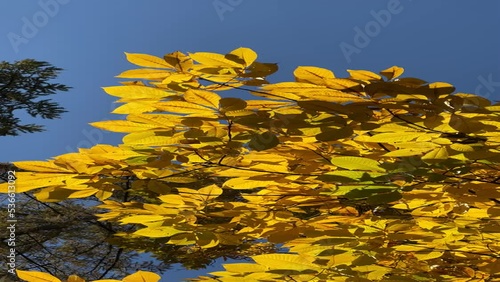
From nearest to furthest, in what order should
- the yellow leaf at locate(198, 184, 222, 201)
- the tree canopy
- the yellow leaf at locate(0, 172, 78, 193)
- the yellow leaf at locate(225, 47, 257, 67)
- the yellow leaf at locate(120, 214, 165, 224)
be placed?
the yellow leaf at locate(225, 47, 257, 67), the yellow leaf at locate(0, 172, 78, 193), the yellow leaf at locate(120, 214, 165, 224), the yellow leaf at locate(198, 184, 222, 201), the tree canopy

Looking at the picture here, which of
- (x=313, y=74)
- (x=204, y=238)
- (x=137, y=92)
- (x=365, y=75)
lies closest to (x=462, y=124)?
(x=365, y=75)

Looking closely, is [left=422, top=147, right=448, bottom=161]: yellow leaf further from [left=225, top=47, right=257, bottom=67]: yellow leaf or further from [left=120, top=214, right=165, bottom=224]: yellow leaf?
[left=120, top=214, right=165, bottom=224]: yellow leaf

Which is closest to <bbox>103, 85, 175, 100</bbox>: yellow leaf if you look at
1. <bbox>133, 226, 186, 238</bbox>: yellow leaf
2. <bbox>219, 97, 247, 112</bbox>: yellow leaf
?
<bbox>219, 97, 247, 112</bbox>: yellow leaf

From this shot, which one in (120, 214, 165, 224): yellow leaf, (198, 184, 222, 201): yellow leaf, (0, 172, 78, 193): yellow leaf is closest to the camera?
(0, 172, 78, 193): yellow leaf

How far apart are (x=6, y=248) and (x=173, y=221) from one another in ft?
23.7

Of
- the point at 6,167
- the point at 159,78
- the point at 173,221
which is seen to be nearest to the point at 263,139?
the point at 159,78

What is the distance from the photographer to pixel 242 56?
1.37 meters

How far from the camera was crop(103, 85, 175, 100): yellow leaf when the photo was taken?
56.7 inches

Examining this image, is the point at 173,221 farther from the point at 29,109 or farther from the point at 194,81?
the point at 29,109

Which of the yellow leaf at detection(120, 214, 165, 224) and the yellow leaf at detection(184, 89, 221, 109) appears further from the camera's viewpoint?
the yellow leaf at detection(120, 214, 165, 224)

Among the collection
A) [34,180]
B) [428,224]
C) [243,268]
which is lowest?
[243,268]

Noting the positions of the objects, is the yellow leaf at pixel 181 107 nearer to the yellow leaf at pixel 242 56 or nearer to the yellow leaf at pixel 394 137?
the yellow leaf at pixel 242 56

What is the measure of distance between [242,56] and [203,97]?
0.14 meters

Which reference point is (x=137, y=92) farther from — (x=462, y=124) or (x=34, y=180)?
(x=462, y=124)
